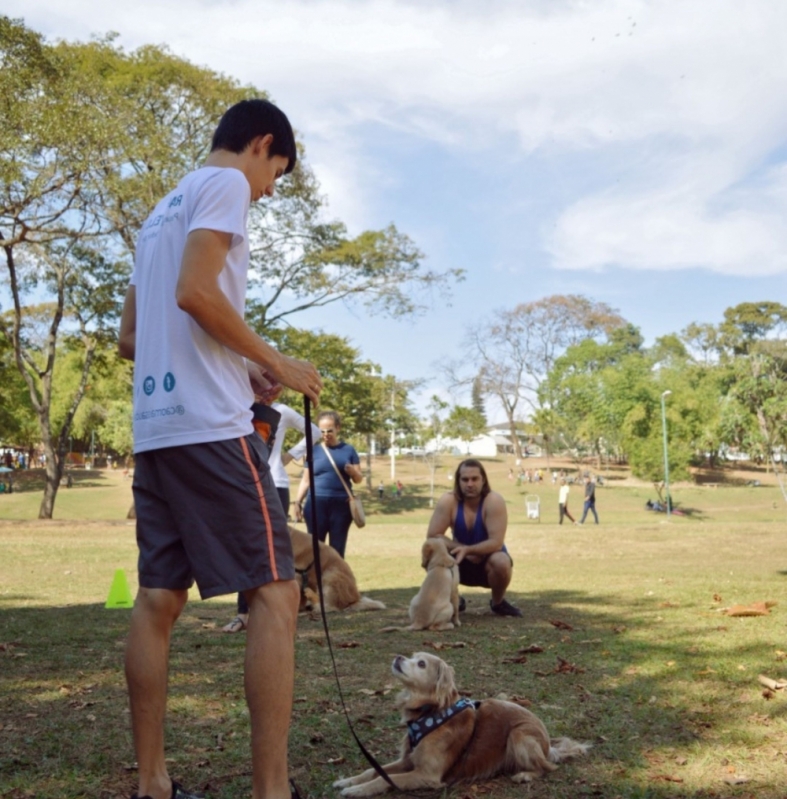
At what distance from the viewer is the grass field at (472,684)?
3334mm

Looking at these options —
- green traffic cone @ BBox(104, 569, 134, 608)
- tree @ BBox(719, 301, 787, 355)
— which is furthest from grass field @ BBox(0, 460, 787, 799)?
tree @ BBox(719, 301, 787, 355)

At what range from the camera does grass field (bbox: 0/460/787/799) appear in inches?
131

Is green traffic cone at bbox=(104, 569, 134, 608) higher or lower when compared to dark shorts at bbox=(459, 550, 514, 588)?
lower

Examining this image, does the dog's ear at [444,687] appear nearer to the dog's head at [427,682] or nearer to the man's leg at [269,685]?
the dog's head at [427,682]

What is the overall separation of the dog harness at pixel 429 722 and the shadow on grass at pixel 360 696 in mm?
281

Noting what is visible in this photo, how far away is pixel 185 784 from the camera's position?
3.16 m

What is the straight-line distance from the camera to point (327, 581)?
833 centimetres

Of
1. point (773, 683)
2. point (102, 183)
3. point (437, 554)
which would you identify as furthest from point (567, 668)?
point (102, 183)

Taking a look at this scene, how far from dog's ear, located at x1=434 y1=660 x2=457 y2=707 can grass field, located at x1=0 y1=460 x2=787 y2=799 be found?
0.32 m

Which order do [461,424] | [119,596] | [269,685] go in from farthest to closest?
[461,424], [119,596], [269,685]

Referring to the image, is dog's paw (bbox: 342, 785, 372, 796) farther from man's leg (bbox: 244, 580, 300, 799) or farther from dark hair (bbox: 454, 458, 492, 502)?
dark hair (bbox: 454, 458, 492, 502)

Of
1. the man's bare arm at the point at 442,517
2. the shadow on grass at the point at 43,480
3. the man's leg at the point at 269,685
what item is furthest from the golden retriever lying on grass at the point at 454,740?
the shadow on grass at the point at 43,480

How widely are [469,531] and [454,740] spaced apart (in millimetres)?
4667

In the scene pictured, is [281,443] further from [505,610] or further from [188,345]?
[188,345]
